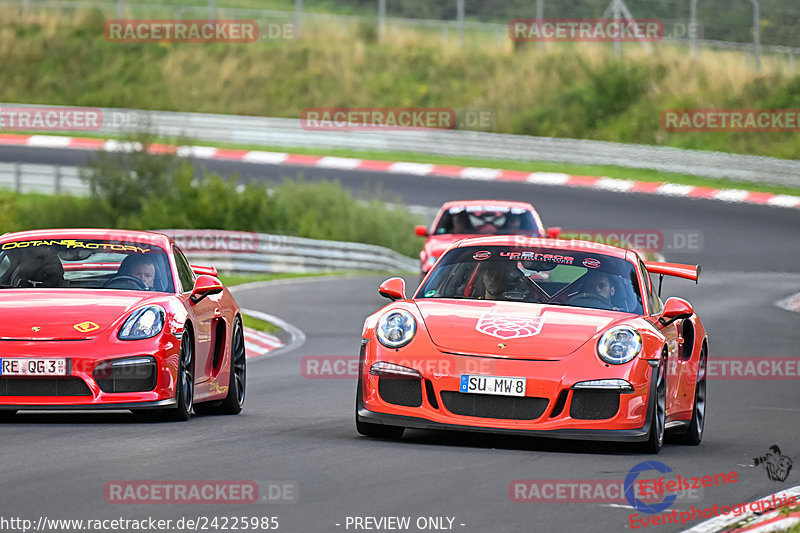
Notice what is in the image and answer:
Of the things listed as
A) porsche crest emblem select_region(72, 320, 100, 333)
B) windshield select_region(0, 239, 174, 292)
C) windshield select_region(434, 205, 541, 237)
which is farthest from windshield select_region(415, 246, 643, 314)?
windshield select_region(434, 205, 541, 237)

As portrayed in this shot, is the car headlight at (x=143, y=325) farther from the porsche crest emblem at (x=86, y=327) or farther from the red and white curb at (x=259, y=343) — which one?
the red and white curb at (x=259, y=343)

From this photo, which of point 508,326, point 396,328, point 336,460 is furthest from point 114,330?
point 508,326

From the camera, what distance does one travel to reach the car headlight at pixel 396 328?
921 cm

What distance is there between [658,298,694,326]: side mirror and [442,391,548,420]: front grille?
1325 mm

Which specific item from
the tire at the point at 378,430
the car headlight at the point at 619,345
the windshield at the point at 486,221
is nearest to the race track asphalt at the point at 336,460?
the tire at the point at 378,430

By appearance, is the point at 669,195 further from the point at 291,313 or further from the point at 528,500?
the point at 528,500

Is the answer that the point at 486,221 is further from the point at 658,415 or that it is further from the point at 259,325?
the point at 658,415

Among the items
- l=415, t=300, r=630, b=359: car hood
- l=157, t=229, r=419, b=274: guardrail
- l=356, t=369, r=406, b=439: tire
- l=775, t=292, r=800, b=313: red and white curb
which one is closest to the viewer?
l=415, t=300, r=630, b=359: car hood

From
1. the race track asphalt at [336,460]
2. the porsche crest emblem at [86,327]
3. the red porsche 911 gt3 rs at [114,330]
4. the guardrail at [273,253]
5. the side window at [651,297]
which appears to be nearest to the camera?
the race track asphalt at [336,460]

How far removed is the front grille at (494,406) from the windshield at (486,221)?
13.2m

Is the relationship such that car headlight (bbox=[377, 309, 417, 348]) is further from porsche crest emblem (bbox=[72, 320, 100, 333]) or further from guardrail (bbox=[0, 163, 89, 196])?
guardrail (bbox=[0, 163, 89, 196])

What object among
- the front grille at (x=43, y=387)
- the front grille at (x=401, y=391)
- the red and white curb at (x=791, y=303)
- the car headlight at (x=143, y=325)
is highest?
the car headlight at (x=143, y=325)

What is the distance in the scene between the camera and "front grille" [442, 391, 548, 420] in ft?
29.1

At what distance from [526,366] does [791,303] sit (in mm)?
16551
